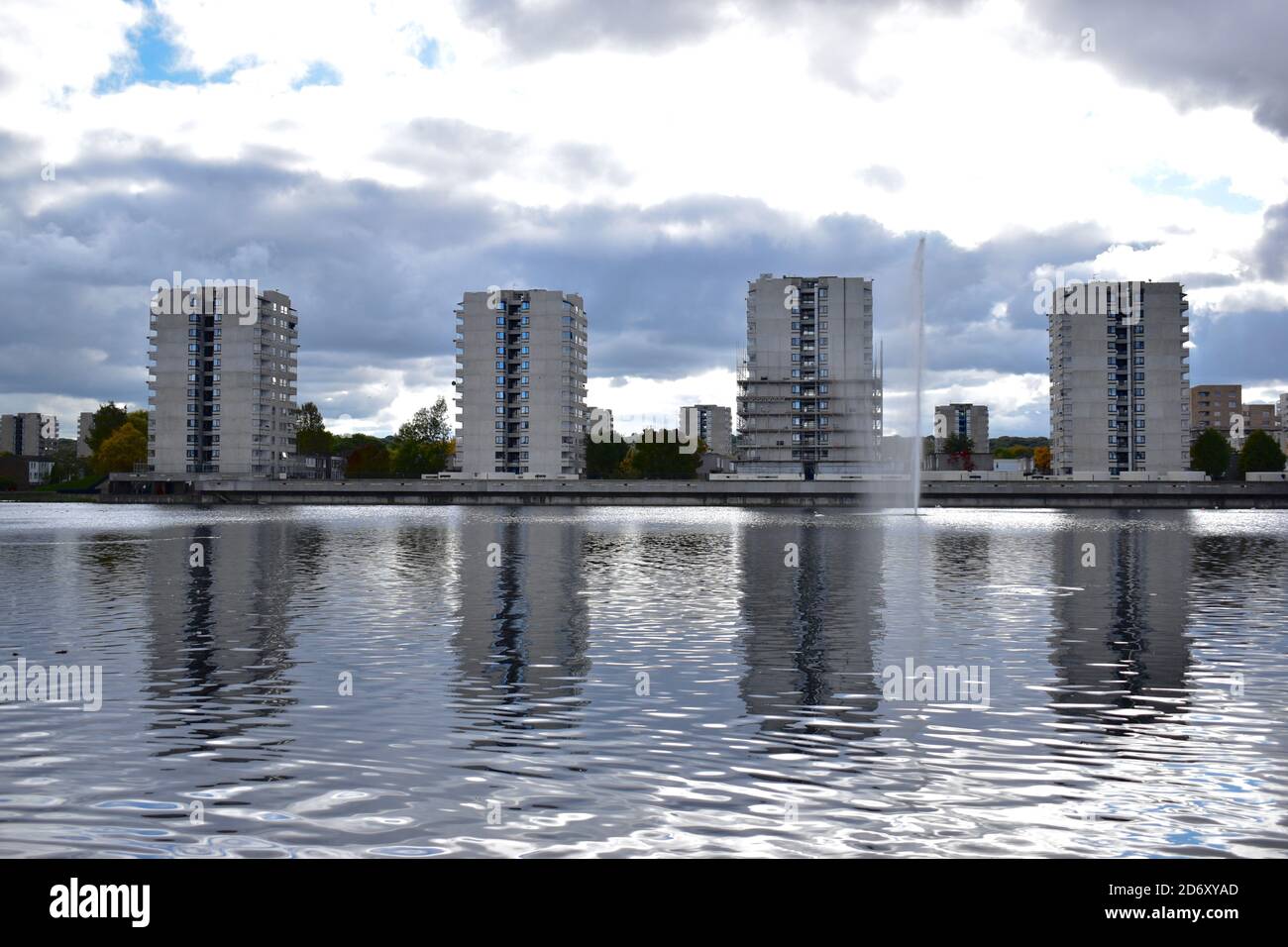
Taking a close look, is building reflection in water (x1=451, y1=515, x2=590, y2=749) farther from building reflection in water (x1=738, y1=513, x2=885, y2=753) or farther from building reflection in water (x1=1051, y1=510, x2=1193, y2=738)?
building reflection in water (x1=1051, y1=510, x2=1193, y2=738)

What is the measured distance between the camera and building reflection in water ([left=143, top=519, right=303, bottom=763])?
1883 centimetres

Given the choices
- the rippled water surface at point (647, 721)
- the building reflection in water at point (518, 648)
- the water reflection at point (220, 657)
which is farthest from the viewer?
the building reflection in water at point (518, 648)

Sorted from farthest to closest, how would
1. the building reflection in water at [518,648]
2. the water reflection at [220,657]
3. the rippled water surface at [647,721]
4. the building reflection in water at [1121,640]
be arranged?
the building reflection in water at [1121,640], the building reflection in water at [518,648], the water reflection at [220,657], the rippled water surface at [647,721]

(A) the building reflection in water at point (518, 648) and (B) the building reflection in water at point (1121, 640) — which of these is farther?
(B) the building reflection in water at point (1121, 640)

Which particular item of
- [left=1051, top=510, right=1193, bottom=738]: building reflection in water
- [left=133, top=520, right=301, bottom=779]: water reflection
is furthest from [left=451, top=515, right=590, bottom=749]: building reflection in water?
[left=1051, top=510, right=1193, bottom=738]: building reflection in water

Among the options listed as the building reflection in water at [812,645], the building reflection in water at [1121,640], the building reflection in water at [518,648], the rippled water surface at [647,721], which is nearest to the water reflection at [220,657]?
the rippled water surface at [647,721]

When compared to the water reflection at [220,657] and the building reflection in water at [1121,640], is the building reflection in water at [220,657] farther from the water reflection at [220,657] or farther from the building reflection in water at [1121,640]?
the building reflection in water at [1121,640]

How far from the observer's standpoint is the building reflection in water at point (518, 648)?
66.1 ft

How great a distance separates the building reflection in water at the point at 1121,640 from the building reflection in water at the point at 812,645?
4.26 m

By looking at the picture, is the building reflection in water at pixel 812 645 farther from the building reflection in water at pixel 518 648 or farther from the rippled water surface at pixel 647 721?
the building reflection in water at pixel 518 648

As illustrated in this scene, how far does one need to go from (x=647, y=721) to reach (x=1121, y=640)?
1688 centimetres
